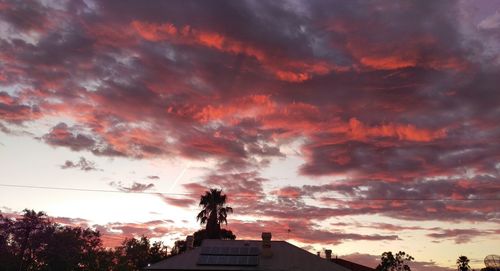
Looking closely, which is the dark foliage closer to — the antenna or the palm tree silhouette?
the palm tree silhouette

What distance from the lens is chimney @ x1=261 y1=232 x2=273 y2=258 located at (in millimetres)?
41434

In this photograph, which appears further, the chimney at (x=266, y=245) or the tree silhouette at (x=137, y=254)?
the tree silhouette at (x=137, y=254)

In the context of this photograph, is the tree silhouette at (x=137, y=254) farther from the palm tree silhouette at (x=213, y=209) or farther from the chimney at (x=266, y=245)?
the chimney at (x=266, y=245)

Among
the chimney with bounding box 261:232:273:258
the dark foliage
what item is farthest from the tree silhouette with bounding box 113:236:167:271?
the chimney with bounding box 261:232:273:258

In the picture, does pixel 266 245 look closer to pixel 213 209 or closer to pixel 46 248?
pixel 213 209

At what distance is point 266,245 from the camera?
4238cm

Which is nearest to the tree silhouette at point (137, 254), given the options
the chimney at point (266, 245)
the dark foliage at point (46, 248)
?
the dark foliage at point (46, 248)

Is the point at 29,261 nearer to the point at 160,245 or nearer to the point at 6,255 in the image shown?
the point at 6,255

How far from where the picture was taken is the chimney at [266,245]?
41434mm

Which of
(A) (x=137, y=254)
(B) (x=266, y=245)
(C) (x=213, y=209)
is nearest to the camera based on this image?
(B) (x=266, y=245)

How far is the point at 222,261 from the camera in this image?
39.8 meters

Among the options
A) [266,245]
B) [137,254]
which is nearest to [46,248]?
[137,254]

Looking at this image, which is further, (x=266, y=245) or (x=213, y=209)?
(x=213, y=209)

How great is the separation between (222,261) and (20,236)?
2025 inches
